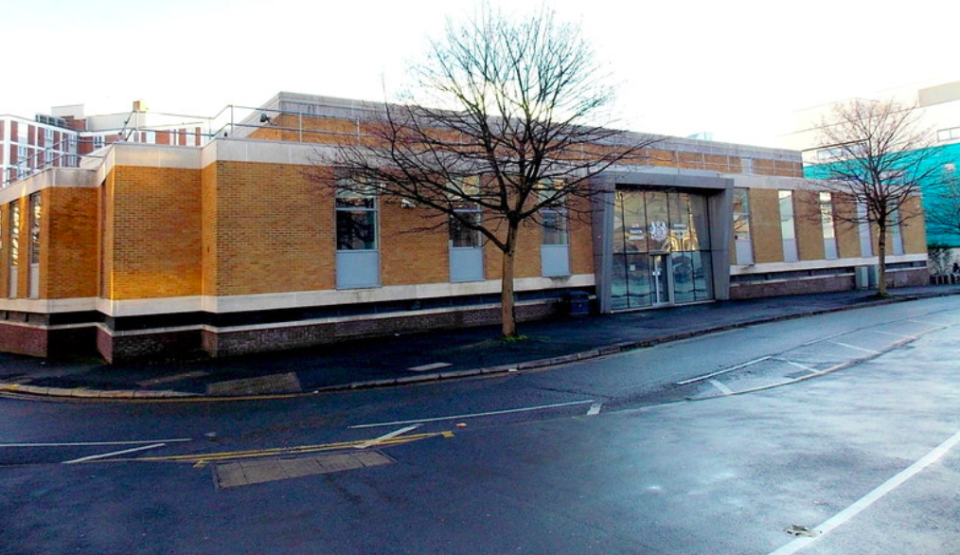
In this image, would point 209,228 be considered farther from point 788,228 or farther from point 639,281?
point 788,228

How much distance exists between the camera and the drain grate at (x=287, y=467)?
622 cm

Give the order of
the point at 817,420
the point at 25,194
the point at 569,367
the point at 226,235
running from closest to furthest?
1. the point at 817,420
2. the point at 569,367
3. the point at 226,235
4. the point at 25,194

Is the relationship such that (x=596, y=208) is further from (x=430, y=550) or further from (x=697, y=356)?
(x=430, y=550)

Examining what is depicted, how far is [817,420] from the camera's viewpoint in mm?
7430

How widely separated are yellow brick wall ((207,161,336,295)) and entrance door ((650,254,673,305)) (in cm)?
1440

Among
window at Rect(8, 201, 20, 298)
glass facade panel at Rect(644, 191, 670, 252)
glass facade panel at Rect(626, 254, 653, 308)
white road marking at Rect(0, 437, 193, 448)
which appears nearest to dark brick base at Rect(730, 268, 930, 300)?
glass facade panel at Rect(644, 191, 670, 252)

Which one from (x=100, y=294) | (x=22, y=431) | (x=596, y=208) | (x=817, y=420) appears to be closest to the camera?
(x=817, y=420)

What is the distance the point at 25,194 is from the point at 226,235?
33.8ft

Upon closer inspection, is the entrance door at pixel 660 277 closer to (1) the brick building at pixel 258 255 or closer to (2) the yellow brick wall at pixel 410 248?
(1) the brick building at pixel 258 255

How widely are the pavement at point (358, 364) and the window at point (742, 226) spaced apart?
8632 mm

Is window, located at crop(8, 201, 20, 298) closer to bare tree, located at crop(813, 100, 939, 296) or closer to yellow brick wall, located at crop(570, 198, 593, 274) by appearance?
yellow brick wall, located at crop(570, 198, 593, 274)

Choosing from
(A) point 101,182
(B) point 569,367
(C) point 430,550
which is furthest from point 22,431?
(A) point 101,182

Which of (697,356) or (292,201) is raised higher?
(292,201)

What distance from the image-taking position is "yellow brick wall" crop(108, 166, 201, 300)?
1603 cm
